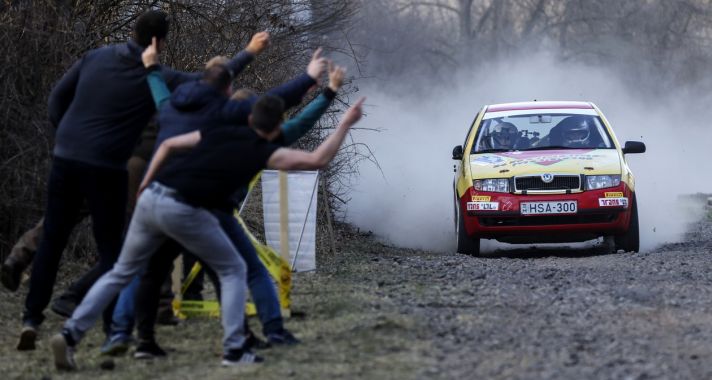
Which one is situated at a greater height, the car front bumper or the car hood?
the car hood

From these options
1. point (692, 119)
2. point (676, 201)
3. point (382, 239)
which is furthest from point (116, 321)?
point (692, 119)

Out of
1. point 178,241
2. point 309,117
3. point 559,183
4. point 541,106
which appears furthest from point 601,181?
point 178,241

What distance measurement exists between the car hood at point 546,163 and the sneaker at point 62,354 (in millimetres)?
7846

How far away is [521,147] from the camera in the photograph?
646 inches

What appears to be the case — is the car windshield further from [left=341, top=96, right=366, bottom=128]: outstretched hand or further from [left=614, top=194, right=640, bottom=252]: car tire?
[left=341, top=96, right=366, bottom=128]: outstretched hand

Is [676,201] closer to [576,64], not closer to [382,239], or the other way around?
[382,239]

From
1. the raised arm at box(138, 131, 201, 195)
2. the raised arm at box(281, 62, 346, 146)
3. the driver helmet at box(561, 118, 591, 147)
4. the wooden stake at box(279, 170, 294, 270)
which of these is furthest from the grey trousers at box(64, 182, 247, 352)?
the driver helmet at box(561, 118, 591, 147)

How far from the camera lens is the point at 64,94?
30.2 feet

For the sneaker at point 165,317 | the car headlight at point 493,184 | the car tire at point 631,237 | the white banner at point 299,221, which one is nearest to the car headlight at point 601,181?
the car tire at point 631,237

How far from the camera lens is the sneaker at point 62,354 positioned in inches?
325

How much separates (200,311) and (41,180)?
2618 mm

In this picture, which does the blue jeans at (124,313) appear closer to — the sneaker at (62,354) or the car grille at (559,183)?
the sneaker at (62,354)

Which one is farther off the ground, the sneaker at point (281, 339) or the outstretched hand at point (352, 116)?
the outstretched hand at point (352, 116)

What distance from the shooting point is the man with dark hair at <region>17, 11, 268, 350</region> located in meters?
8.88
